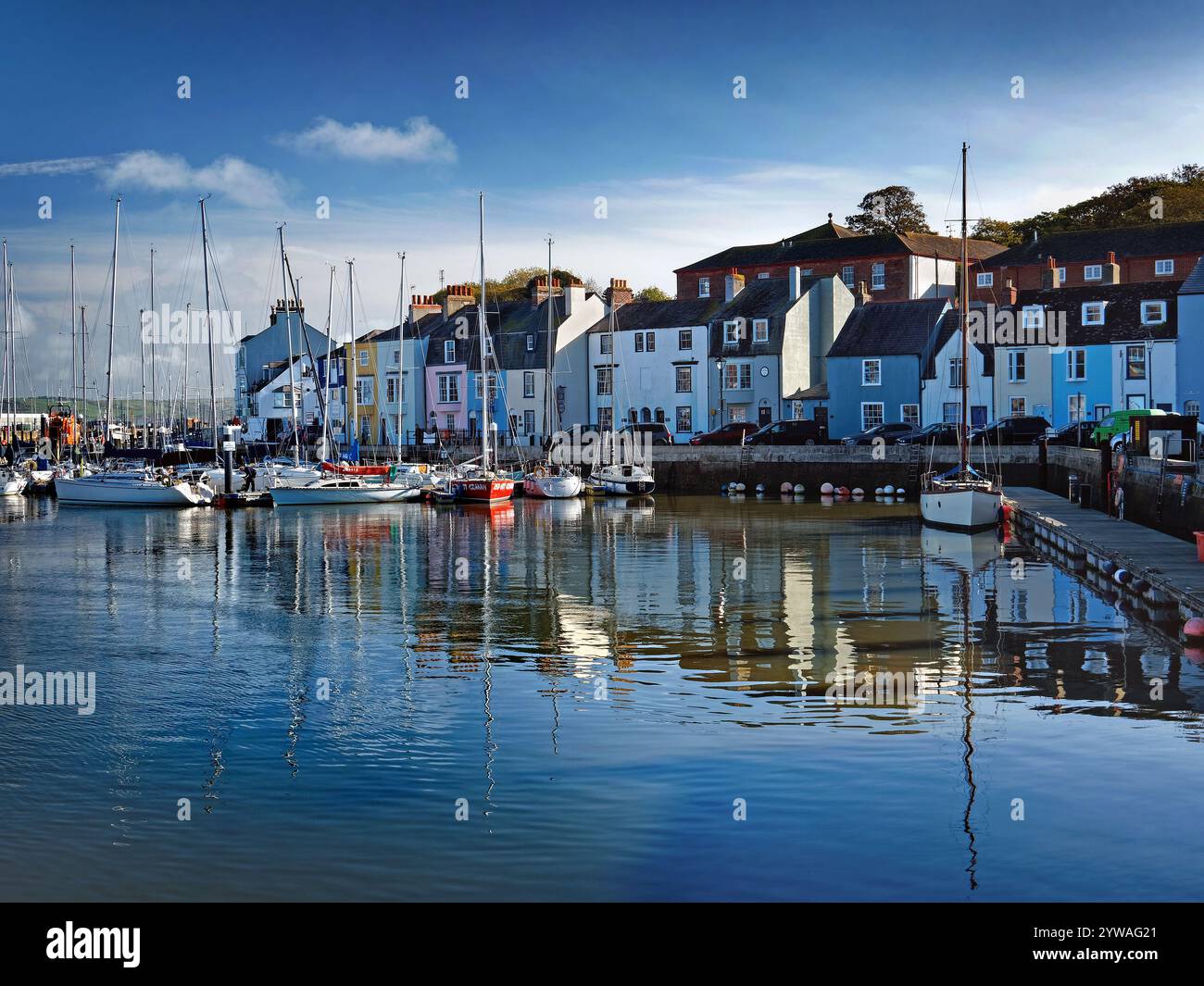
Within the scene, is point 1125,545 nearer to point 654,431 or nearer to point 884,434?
point 884,434

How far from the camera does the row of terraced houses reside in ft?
223

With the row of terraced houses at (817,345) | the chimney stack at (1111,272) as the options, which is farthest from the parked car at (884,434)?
the chimney stack at (1111,272)

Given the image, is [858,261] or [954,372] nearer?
[954,372]

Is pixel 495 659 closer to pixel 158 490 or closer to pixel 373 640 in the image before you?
pixel 373 640

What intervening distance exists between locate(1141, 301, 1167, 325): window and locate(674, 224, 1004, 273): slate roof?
2594cm

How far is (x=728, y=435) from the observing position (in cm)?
7088

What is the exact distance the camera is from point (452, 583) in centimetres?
3009

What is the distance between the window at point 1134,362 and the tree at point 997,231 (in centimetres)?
4401

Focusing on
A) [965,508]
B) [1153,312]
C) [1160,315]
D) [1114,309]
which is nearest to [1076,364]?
[1114,309]

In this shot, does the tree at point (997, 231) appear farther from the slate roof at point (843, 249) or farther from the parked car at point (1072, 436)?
the parked car at point (1072, 436)

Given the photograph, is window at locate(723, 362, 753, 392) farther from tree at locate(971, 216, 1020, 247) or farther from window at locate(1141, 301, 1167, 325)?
tree at locate(971, 216, 1020, 247)

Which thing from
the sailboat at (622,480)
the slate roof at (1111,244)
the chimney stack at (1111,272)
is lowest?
the sailboat at (622,480)

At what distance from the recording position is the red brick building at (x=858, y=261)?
9269cm

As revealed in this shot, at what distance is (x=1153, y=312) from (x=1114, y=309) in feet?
6.47
